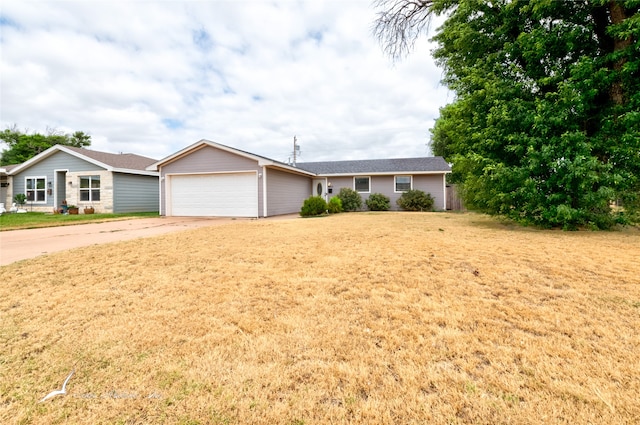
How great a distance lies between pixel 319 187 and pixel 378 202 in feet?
14.2

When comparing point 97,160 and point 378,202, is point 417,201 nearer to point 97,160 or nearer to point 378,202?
point 378,202

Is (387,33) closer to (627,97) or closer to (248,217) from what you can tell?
(627,97)

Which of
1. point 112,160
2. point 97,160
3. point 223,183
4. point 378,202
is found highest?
point 112,160

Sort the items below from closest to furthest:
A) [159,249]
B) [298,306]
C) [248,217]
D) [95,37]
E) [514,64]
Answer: [298,306], [159,249], [514,64], [95,37], [248,217]

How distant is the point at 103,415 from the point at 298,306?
1.59m

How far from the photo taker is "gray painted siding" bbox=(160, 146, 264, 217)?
12.8 m

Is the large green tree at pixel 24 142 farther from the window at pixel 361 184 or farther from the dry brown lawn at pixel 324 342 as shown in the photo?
the dry brown lawn at pixel 324 342

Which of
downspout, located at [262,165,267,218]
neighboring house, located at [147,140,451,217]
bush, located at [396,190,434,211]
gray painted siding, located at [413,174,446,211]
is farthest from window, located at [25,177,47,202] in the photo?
gray painted siding, located at [413,174,446,211]

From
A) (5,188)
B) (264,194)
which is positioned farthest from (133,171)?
(5,188)

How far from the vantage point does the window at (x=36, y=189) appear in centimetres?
1605

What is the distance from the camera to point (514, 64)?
25.4 ft

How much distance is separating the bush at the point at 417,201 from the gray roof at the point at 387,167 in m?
1.41

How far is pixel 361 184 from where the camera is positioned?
1850 centimetres

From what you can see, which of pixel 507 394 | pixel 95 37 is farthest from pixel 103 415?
pixel 95 37
